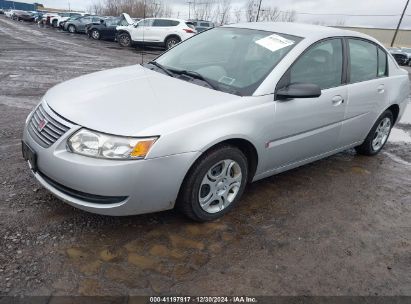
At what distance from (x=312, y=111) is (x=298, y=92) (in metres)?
0.44

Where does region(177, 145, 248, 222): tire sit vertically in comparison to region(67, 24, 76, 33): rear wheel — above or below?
above

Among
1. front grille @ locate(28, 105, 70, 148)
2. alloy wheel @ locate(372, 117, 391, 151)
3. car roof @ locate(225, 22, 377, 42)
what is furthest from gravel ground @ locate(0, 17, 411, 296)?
car roof @ locate(225, 22, 377, 42)

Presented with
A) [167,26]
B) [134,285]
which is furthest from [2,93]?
[167,26]

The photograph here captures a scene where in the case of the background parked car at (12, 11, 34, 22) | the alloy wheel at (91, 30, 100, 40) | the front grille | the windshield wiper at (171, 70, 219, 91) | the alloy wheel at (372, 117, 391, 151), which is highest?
the windshield wiper at (171, 70, 219, 91)

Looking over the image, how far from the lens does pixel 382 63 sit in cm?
466

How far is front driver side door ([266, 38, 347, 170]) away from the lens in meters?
3.40

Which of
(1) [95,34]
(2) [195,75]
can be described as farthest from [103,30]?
(2) [195,75]

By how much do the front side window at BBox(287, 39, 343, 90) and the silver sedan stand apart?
0.01 m

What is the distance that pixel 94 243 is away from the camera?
2.80 metres

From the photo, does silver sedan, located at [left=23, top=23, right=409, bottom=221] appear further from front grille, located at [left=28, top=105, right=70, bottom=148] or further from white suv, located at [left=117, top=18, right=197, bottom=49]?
white suv, located at [left=117, top=18, right=197, bottom=49]

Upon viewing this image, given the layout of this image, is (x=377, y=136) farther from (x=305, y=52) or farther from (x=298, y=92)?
(x=298, y=92)

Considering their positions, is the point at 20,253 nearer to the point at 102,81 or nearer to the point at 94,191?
the point at 94,191

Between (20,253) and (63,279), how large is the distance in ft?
1.41

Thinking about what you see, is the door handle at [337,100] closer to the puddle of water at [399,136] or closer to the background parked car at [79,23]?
the puddle of water at [399,136]
